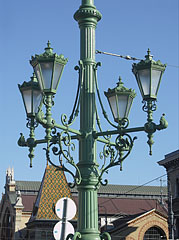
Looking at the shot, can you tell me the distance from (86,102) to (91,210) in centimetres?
147

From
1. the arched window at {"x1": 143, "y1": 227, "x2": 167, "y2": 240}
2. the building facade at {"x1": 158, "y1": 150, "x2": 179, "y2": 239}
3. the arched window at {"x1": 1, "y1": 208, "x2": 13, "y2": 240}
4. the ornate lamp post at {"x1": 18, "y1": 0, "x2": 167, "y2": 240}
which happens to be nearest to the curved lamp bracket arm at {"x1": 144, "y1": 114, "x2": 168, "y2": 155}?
the ornate lamp post at {"x1": 18, "y1": 0, "x2": 167, "y2": 240}

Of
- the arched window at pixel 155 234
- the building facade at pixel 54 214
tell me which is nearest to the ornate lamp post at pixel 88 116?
the building facade at pixel 54 214

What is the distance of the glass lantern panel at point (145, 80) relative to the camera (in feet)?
23.5

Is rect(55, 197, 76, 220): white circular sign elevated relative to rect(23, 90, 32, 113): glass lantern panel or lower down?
lower down

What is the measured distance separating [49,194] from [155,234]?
33.0 ft

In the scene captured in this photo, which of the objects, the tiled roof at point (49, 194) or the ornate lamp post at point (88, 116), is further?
the tiled roof at point (49, 194)

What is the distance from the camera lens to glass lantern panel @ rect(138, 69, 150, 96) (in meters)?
7.16

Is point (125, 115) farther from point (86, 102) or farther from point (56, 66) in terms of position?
point (56, 66)

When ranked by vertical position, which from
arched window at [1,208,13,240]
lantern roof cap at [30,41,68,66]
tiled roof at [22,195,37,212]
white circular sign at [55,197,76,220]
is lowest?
white circular sign at [55,197,76,220]

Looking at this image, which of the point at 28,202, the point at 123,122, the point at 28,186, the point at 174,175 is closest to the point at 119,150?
the point at 123,122

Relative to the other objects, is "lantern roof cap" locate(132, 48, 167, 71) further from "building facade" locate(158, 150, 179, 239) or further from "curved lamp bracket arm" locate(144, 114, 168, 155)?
"building facade" locate(158, 150, 179, 239)

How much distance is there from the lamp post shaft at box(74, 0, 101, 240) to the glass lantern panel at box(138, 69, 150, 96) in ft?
2.29

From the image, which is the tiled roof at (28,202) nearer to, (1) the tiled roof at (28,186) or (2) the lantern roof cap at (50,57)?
(1) the tiled roof at (28,186)

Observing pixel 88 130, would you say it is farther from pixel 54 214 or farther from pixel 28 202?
pixel 28 202
